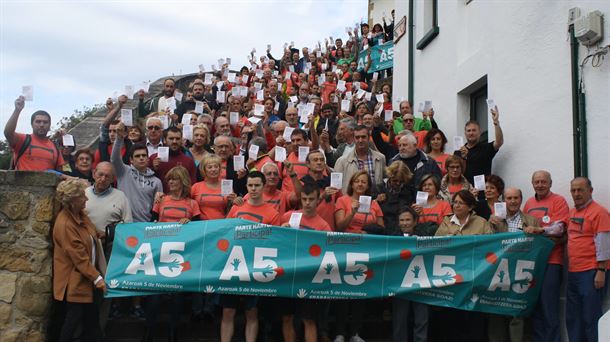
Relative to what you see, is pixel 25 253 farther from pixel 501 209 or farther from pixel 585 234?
pixel 585 234

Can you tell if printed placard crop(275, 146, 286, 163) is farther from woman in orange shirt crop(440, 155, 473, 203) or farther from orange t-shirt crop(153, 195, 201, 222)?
woman in orange shirt crop(440, 155, 473, 203)

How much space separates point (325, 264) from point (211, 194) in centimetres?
162

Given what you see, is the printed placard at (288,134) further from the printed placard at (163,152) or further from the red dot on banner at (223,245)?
the red dot on banner at (223,245)

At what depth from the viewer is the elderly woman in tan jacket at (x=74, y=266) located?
5969 mm

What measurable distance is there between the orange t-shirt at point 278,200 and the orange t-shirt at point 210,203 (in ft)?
1.65

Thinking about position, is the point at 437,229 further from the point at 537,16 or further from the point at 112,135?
the point at 112,135

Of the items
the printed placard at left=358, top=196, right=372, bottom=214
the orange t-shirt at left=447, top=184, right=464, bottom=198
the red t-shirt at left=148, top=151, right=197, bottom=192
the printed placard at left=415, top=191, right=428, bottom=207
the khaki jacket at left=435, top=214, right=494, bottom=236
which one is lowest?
the khaki jacket at left=435, top=214, right=494, bottom=236

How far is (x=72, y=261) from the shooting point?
6.09 m

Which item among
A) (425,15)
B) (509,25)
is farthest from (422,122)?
(425,15)

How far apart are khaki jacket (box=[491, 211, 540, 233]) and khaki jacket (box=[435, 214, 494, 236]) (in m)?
0.10

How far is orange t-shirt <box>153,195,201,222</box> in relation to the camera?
6.71 meters

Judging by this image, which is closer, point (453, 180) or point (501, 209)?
point (501, 209)

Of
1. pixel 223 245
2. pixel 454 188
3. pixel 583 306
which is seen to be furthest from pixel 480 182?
pixel 223 245

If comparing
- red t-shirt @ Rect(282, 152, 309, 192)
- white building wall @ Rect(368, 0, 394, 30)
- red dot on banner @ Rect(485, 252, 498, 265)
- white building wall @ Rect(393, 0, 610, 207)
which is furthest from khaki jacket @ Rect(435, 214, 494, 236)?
white building wall @ Rect(368, 0, 394, 30)
